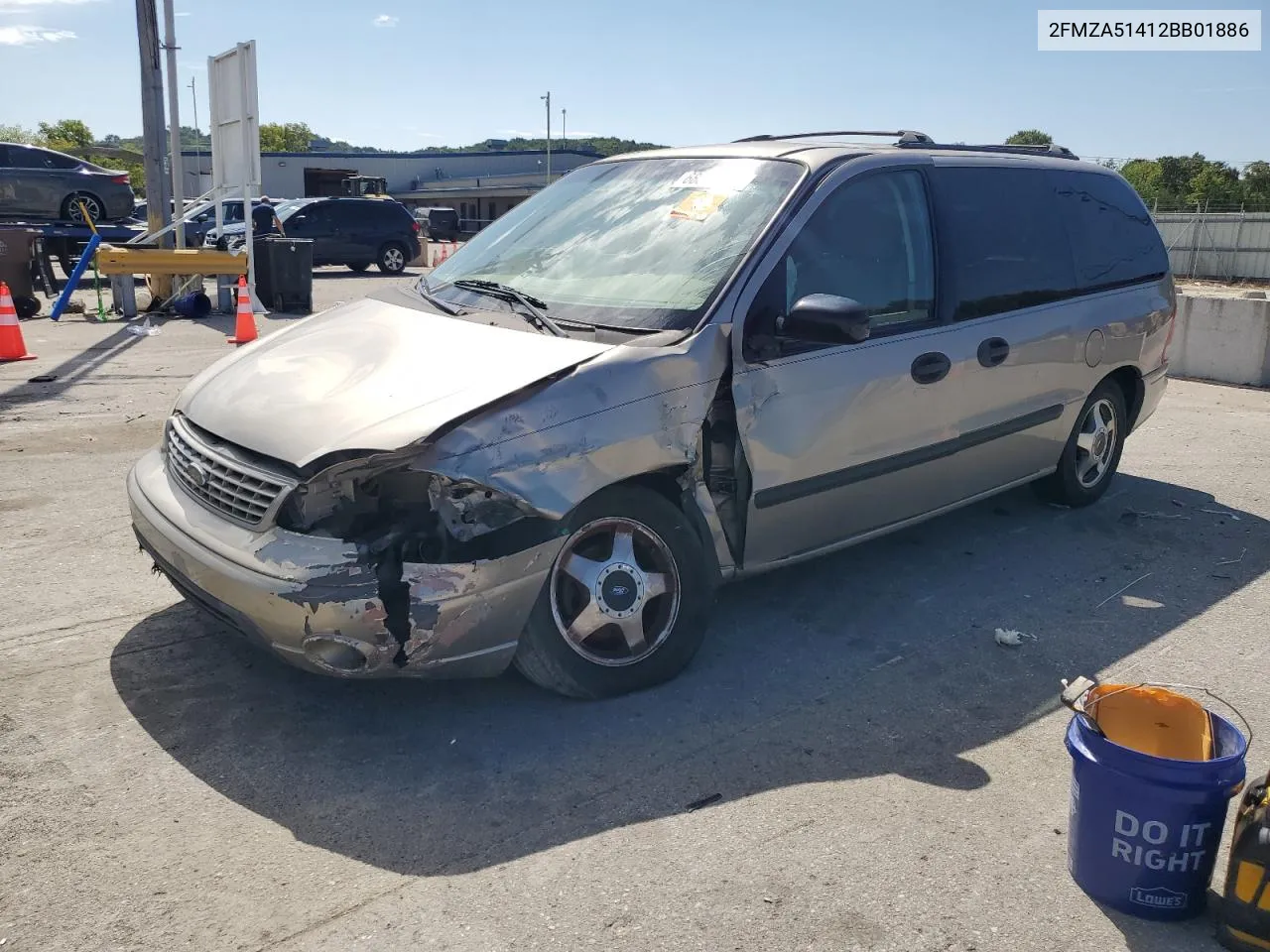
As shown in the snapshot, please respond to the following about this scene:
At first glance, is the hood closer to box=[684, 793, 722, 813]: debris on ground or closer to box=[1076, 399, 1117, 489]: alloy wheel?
box=[684, 793, 722, 813]: debris on ground

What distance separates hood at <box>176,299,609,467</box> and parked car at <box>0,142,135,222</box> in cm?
1967

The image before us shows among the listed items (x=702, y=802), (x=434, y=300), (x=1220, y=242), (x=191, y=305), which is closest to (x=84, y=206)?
(x=191, y=305)

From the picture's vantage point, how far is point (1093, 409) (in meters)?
5.83

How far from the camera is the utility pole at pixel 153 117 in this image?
47.4ft

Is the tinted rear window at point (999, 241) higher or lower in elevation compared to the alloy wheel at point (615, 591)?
higher

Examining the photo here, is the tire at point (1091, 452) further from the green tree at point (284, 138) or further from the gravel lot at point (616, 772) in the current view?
the green tree at point (284, 138)

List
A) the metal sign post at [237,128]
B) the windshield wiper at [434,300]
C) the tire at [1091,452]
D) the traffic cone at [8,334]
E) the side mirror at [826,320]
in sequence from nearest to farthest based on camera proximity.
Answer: the side mirror at [826,320] < the windshield wiper at [434,300] < the tire at [1091,452] < the traffic cone at [8,334] < the metal sign post at [237,128]

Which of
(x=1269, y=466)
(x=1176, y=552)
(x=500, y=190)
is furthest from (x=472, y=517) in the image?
(x=500, y=190)

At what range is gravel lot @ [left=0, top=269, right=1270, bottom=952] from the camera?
102 inches

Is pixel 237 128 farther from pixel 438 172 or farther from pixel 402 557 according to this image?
pixel 438 172

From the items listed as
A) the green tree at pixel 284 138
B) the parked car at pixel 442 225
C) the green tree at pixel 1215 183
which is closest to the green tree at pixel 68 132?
the green tree at pixel 284 138

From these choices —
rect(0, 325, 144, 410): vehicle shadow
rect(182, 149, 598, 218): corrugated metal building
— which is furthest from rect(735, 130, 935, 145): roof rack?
rect(182, 149, 598, 218): corrugated metal building

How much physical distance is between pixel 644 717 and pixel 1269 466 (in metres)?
5.79

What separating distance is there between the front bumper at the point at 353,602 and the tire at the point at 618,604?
0.47ft
